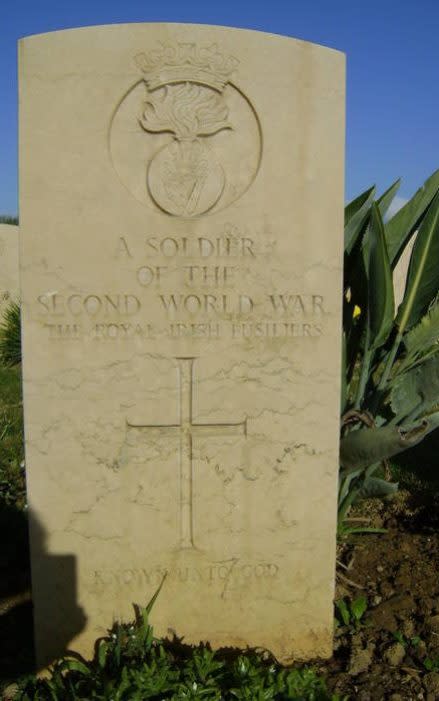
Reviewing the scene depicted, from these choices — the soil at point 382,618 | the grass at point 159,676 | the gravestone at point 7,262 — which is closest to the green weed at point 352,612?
the soil at point 382,618

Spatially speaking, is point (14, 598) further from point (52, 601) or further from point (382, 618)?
point (382, 618)

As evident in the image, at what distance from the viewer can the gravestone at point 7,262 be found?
8.04 m

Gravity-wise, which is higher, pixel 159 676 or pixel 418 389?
pixel 418 389

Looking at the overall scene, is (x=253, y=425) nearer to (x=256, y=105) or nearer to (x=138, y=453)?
(x=138, y=453)

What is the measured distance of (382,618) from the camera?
2562 mm

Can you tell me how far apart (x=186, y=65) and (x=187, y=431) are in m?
1.23

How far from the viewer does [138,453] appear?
7.56 ft

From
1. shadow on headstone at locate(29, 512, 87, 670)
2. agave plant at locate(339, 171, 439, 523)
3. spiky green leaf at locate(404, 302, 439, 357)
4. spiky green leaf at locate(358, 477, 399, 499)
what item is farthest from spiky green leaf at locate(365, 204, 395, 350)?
shadow on headstone at locate(29, 512, 87, 670)

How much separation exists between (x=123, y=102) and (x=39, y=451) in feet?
3.92

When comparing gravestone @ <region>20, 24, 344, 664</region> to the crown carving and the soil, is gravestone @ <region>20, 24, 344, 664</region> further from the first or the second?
the soil

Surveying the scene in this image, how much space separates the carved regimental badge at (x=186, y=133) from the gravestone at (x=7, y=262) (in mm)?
6324

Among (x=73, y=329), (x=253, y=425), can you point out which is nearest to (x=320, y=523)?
(x=253, y=425)

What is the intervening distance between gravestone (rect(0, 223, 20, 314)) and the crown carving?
20.8 feet

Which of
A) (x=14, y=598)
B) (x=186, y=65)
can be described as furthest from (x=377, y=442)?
(x=14, y=598)
